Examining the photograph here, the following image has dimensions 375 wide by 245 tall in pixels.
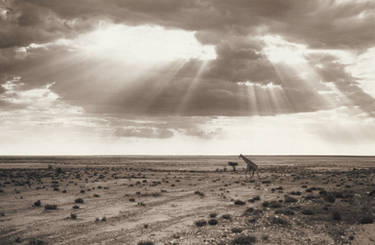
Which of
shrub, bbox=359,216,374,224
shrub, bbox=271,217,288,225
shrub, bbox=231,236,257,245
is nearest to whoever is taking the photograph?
shrub, bbox=231,236,257,245

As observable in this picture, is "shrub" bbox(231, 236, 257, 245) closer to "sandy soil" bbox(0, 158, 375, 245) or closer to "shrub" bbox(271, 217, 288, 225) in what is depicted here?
"sandy soil" bbox(0, 158, 375, 245)

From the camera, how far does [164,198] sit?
90.0ft

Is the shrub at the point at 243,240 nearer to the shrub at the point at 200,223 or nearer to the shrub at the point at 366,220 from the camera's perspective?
the shrub at the point at 200,223

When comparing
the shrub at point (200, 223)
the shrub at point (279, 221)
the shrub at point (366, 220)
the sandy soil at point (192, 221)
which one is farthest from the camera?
the shrub at point (200, 223)

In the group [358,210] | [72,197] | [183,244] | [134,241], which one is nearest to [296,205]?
[358,210]

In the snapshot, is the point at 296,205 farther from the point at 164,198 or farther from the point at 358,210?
the point at 164,198

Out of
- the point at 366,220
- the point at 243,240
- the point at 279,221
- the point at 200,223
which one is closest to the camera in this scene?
the point at 243,240

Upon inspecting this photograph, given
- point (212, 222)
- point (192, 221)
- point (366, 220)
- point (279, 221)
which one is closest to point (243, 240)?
point (212, 222)

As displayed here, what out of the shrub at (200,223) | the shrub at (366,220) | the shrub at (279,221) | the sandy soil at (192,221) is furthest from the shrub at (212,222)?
the shrub at (366,220)

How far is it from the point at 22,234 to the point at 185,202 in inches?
495

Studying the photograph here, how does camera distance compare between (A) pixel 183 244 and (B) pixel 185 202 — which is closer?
(A) pixel 183 244

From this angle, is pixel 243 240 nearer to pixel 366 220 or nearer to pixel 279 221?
pixel 279 221

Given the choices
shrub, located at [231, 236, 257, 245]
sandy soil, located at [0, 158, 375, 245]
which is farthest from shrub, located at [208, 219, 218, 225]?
shrub, located at [231, 236, 257, 245]

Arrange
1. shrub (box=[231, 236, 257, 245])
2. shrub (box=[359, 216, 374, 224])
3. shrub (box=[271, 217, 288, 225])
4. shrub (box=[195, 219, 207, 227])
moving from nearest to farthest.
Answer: shrub (box=[231, 236, 257, 245])
shrub (box=[359, 216, 374, 224])
shrub (box=[271, 217, 288, 225])
shrub (box=[195, 219, 207, 227])
